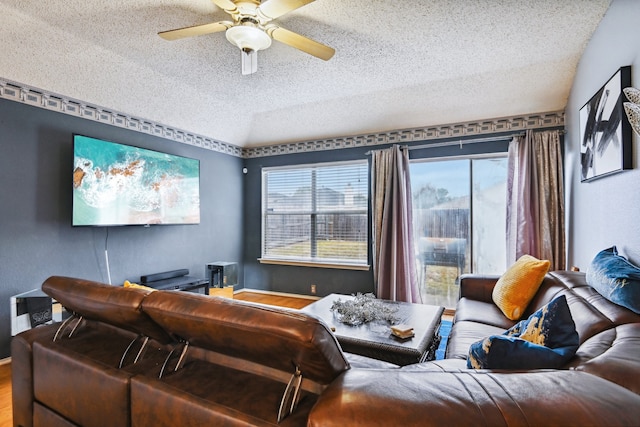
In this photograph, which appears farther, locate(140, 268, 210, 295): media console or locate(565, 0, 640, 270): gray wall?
locate(140, 268, 210, 295): media console

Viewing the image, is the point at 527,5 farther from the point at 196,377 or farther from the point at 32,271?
the point at 32,271

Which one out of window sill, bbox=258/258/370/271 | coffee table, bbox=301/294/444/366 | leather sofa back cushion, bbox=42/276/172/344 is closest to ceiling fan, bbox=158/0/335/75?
leather sofa back cushion, bbox=42/276/172/344

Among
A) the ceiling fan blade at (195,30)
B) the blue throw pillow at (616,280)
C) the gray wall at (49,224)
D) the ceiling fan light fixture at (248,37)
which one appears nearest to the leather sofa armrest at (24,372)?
the gray wall at (49,224)

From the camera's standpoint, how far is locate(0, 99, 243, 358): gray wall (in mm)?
2859

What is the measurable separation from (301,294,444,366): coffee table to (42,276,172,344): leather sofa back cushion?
0.90 m

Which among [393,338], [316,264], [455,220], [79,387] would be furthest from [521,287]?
[316,264]

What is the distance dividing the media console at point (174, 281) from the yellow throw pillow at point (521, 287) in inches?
134

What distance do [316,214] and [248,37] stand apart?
11.0 ft

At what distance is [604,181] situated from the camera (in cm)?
233

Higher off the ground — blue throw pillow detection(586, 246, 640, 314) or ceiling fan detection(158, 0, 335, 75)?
ceiling fan detection(158, 0, 335, 75)

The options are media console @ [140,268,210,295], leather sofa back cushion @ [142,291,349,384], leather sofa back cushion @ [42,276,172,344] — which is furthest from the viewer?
media console @ [140,268,210,295]

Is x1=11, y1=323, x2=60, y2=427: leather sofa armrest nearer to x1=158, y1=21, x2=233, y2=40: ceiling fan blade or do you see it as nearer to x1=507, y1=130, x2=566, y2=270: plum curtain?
x1=158, y1=21, x2=233, y2=40: ceiling fan blade

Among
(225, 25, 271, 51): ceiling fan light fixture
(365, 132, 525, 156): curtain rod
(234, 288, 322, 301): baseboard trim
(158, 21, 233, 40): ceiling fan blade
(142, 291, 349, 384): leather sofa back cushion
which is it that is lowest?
(234, 288, 322, 301): baseboard trim

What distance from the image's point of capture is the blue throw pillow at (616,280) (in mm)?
1403
